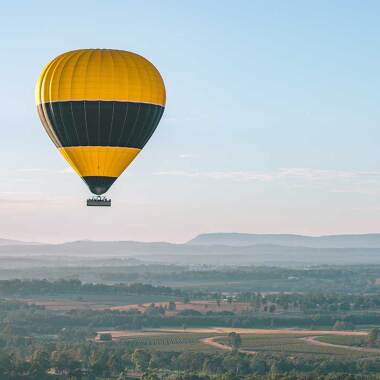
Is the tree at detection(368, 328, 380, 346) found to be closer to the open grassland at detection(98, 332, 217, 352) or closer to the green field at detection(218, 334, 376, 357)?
the green field at detection(218, 334, 376, 357)

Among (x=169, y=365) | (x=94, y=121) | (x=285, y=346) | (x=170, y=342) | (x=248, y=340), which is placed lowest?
(x=169, y=365)

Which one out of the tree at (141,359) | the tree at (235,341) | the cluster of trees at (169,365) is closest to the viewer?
the cluster of trees at (169,365)

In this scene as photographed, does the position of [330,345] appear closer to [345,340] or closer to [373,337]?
[373,337]

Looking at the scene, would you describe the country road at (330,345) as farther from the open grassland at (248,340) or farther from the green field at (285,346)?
the green field at (285,346)

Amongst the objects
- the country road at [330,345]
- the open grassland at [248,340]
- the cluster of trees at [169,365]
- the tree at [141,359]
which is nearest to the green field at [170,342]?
the open grassland at [248,340]

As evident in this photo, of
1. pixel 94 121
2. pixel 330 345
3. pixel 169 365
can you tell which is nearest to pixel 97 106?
pixel 94 121

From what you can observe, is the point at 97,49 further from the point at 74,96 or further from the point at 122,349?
the point at 122,349

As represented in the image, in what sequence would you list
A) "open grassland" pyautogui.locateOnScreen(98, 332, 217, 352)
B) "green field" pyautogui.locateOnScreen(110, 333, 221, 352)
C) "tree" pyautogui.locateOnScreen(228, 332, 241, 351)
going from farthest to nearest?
1. "tree" pyautogui.locateOnScreen(228, 332, 241, 351)
2. "open grassland" pyautogui.locateOnScreen(98, 332, 217, 352)
3. "green field" pyautogui.locateOnScreen(110, 333, 221, 352)

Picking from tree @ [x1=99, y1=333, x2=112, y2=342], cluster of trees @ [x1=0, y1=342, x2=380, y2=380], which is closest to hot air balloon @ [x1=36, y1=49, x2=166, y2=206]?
cluster of trees @ [x1=0, y1=342, x2=380, y2=380]
